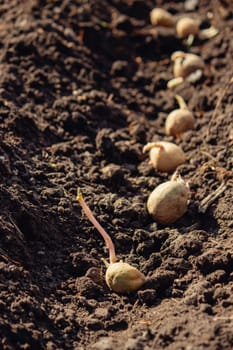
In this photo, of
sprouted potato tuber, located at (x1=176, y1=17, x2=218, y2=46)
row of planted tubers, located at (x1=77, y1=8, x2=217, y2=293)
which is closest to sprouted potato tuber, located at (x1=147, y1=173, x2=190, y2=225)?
row of planted tubers, located at (x1=77, y1=8, x2=217, y2=293)

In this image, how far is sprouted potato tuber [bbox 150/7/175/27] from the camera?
429cm

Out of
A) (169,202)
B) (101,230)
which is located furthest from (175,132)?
(101,230)

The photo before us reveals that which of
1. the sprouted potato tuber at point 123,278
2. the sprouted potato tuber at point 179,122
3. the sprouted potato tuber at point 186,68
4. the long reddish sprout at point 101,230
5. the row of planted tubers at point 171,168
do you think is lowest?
the sprouted potato tuber at point 123,278

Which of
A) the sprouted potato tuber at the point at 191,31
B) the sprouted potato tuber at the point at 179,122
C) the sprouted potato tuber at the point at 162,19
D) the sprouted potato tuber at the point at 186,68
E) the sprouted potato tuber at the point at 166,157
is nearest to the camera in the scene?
the sprouted potato tuber at the point at 166,157

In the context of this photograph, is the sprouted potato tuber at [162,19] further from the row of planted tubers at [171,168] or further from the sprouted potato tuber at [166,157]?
the sprouted potato tuber at [166,157]

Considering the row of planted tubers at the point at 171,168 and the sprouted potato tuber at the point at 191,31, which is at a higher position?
the sprouted potato tuber at the point at 191,31

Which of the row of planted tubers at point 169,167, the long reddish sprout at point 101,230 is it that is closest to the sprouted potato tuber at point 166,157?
the row of planted tubers at point 169,167

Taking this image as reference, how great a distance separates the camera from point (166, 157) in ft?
10.3

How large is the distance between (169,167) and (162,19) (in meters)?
1.44

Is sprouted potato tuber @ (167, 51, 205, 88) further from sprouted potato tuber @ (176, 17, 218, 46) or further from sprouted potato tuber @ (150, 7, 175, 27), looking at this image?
sprouted potato tuber @ (150, 7, 175, 27)

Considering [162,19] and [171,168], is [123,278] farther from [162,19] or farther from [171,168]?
[162,19]

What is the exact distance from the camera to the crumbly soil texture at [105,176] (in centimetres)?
229

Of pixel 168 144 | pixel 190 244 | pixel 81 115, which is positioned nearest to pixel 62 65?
pixel 81 115

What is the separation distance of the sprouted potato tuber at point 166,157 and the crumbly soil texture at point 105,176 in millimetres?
41
